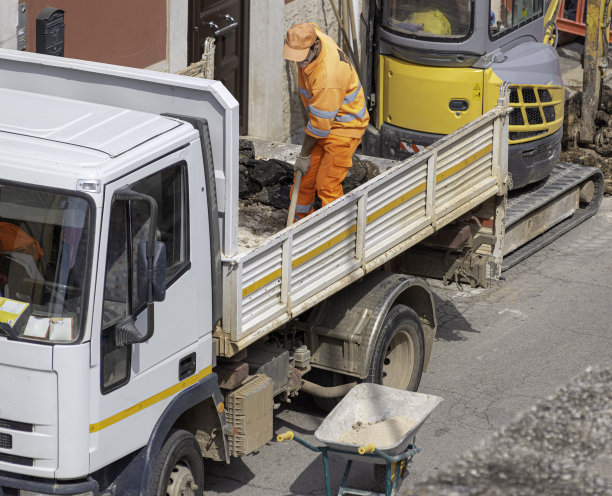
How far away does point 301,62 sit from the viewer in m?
7.61

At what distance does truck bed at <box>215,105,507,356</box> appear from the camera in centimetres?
629

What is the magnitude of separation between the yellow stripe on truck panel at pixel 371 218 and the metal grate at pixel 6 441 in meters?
1.49

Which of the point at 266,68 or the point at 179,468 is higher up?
the point at 266,68

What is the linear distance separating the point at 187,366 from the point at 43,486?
39.4 inches

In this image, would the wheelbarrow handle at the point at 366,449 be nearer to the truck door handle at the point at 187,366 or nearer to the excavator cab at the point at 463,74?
the truck door handle at the point at 187,366

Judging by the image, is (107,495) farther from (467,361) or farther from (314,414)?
(467,361)

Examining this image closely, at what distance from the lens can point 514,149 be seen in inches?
432

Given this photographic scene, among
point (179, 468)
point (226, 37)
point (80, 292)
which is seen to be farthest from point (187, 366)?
point (226, 37)

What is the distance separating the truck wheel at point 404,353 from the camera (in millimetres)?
7715

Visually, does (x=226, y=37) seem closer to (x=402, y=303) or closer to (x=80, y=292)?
(x=402, y=303)

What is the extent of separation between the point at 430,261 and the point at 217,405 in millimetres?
2773

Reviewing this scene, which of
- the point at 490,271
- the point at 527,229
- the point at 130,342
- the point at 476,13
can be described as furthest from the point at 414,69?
the point at 130,342

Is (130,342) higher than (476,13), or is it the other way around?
(476,13)

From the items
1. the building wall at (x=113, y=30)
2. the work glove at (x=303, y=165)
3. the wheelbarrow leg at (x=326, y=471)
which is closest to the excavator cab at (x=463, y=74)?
the building wall at (x=113, y=30)
